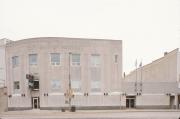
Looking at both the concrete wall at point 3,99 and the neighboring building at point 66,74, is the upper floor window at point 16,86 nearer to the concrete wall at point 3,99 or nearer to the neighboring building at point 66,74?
the neighboring building at point 66,74

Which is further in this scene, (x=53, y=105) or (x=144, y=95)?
(x=144, y=95)

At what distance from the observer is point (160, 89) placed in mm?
47094

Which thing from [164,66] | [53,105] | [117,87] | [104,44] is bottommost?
[53,105]

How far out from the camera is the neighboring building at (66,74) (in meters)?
43.8

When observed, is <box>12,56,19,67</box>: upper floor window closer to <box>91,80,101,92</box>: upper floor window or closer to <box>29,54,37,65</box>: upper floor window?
<box>29,54,37,65</box>: upper floor window

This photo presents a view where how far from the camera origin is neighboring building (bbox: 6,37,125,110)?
Result: 43812 millimetres

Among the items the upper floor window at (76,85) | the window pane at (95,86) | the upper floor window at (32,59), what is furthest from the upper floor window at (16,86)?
the window pane at (95,86)

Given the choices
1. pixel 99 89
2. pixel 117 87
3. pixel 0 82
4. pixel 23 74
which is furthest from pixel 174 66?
pixel 0 82

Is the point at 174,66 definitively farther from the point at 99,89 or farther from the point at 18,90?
the point at 18,90

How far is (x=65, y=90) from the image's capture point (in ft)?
144

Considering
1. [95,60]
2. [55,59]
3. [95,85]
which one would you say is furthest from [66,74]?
[95,60]

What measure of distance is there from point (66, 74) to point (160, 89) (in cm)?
1712

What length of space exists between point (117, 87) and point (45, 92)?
1234 centimetres

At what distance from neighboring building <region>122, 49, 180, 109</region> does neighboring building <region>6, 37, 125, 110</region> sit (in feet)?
7.92
